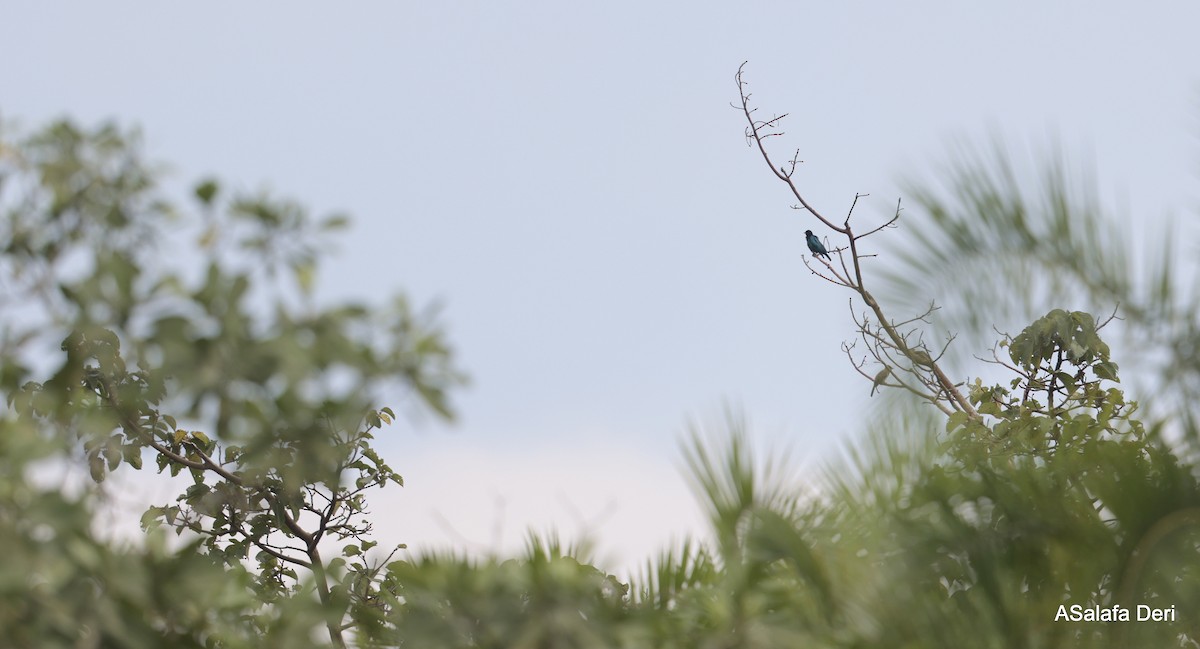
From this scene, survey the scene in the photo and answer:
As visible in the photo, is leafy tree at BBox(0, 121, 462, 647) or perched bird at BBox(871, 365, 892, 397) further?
perched bird at BBox(871, 365, 892, 397)

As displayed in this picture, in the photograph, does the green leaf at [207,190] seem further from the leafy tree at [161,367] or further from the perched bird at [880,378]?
the perched bird at [880,378]

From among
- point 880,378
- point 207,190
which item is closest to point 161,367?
point 207,190

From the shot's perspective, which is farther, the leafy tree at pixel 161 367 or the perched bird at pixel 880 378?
the perched bird at pixel 880 378

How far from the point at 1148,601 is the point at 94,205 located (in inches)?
107

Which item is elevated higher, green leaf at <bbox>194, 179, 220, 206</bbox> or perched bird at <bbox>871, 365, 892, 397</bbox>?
perched bird at <bbox>871, 365, 892, 397</bbox>

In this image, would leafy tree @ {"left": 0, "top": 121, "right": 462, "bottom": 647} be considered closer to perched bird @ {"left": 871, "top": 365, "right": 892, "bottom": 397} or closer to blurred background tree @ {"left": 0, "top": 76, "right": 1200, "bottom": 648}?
blurred background tree @ {"left": 0, "top": 76, "right": 1200, "bottom": 648}

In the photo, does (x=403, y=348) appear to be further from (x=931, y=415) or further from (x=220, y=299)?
(x=931, y=415)

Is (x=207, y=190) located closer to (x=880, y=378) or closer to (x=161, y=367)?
(x=161, y=367)

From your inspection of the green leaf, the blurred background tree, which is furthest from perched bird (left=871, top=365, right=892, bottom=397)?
the green leaf

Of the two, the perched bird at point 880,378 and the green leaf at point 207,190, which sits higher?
the perched bird at point 880,378

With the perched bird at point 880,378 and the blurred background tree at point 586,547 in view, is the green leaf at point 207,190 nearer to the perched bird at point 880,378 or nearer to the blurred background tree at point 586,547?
the blurred background tree at point 586,547

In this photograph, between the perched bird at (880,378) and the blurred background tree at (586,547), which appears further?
the perched bird at (880,378)

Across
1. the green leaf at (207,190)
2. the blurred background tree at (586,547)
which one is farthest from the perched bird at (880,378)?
the green leaf at (207,190)

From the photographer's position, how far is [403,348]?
2438 mm
